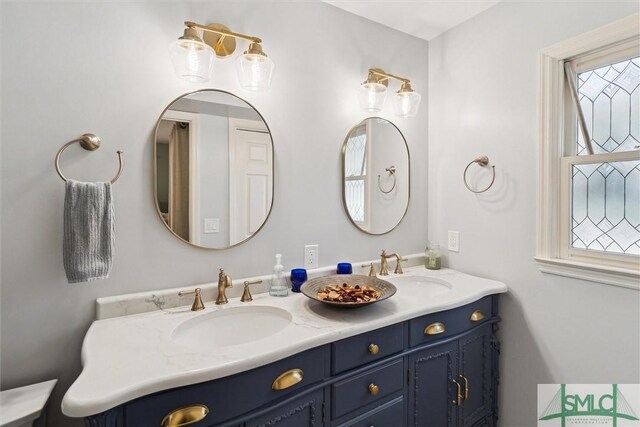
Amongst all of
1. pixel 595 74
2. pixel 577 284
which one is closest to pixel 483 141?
pixel 595 74

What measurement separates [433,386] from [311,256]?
2.76 feet

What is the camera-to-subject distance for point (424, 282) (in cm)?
186

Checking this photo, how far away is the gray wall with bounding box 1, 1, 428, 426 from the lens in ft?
3.58

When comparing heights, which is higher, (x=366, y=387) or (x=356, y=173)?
(x=356, y=173)

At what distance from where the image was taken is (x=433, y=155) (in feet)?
7.08

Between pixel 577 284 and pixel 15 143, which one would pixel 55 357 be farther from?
pixel 577 284

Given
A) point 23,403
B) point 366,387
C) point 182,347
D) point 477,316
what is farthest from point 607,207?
point 23,403

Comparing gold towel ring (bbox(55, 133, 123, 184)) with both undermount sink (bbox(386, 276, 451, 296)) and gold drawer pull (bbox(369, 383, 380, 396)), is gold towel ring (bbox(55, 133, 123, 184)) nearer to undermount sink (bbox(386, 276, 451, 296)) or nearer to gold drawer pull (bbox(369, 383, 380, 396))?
gold drawer pull (bbox(369, 383, 380, 396))

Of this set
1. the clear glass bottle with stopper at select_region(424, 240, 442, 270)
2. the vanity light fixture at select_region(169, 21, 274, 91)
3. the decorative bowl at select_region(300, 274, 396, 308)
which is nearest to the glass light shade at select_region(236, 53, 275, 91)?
the vanity light fixture at select_region(169, 21, 274, 91)

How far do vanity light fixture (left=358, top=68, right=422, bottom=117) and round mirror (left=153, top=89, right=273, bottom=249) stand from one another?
2.07 feet

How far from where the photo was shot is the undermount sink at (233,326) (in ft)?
3.99

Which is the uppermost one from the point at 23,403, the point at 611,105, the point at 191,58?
the point at 191,58

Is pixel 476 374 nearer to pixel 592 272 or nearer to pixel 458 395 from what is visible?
pixel 458 395

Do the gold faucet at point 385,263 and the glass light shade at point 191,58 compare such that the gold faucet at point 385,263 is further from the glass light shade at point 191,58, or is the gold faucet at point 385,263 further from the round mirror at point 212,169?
the glass light shade at point 191,58
